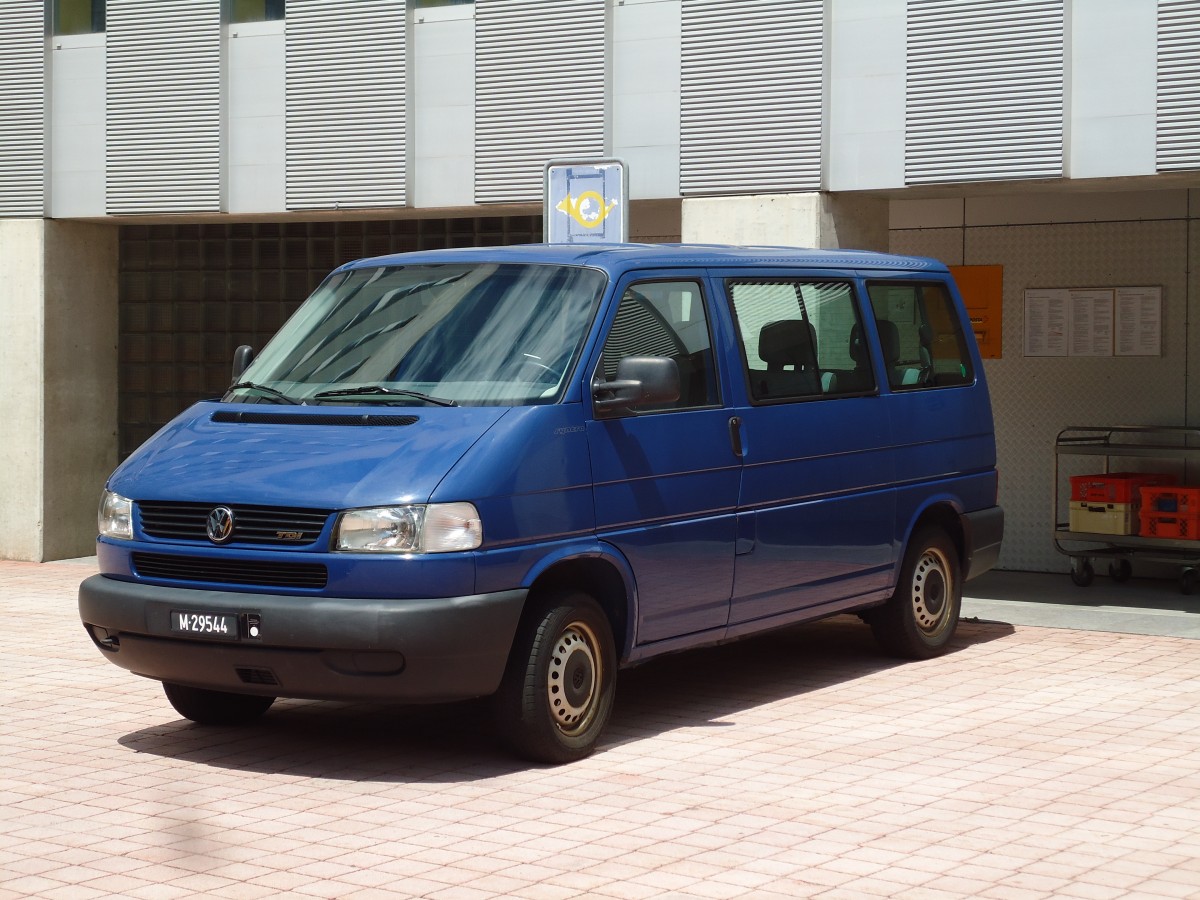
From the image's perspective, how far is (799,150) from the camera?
1314cm

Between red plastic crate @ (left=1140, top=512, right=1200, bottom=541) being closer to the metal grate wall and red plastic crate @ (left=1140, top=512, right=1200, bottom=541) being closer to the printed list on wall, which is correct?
the printed list on wall

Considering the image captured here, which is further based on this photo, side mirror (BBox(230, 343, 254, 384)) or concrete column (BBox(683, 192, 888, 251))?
concrete column (BBox(683, 192, 888, 251))

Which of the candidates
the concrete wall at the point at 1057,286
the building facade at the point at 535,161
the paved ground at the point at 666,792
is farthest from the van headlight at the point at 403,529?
the concrete wall at the point at 1057,286

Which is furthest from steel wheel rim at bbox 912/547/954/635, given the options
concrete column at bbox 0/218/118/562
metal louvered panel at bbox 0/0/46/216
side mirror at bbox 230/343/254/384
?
metal louvered panel at bbox 0/0/46/216

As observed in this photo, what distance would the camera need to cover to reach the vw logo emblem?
7277 millimetres

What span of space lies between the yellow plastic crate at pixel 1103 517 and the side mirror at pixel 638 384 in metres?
6.97

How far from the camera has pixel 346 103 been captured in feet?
49.9

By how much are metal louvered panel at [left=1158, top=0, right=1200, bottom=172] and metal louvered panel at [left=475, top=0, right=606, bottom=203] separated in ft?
13.9

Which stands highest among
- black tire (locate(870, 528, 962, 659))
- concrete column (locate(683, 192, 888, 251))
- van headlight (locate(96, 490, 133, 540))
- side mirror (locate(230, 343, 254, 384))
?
concrete column (locate(683, 192, 888, 251))

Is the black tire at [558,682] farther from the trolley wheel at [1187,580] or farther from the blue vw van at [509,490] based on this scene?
the trolley wheel at [1187,580]

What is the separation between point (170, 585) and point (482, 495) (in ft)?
4.57

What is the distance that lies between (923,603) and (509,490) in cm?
384

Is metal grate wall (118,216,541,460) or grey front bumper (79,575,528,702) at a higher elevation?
metal grate wall (118,216,541,460)

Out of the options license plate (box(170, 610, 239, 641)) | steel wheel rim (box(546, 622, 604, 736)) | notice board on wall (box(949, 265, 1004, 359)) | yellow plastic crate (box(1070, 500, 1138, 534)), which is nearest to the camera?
license plate (box(170, 610, 239, 641))
